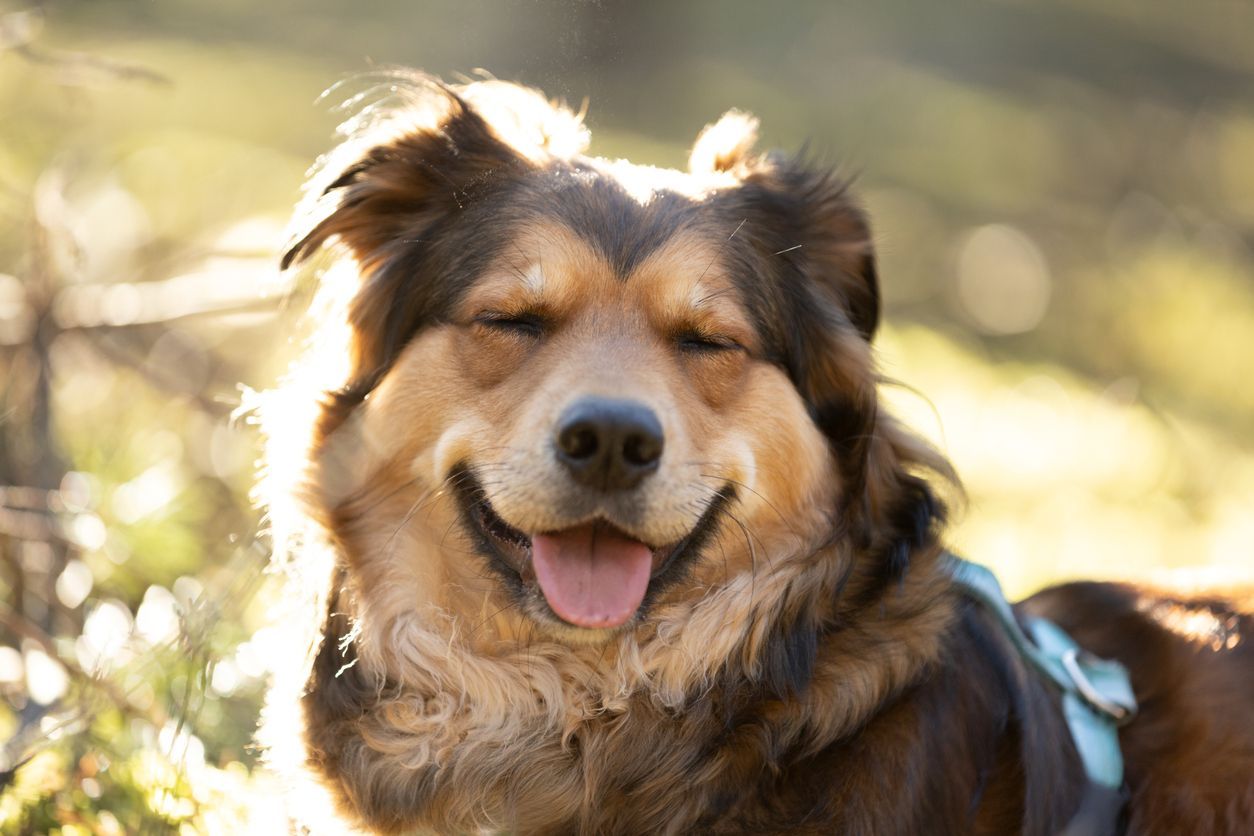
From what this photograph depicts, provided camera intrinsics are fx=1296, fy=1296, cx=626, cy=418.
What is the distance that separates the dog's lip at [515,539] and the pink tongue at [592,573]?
0.16 ft

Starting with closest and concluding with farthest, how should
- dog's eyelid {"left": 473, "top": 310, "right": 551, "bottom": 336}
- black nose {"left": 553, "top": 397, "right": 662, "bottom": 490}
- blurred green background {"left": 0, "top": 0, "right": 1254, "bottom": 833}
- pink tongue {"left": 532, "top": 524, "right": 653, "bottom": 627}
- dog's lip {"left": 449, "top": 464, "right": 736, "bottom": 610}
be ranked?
black nose {"left": 553, "top": 397, "right": 662, "bottom": 490}, pink tongue {"left": 532, "top": 524, "right": 653, "bottom": 627}, dog's lip {"left": 449, "top": 464, "right": 736, "bottom": 610}, dog's eyelid {"left": 473, "top": 310, "right": 551, "bottom": 336}, blurred green background {"left": 0, "top": 0, "right": 1254, "bottom": 833}

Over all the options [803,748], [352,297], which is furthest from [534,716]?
[352,297]

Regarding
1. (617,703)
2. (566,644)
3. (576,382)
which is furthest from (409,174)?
(617,703)

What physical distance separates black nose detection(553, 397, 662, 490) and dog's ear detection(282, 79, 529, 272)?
0.82m

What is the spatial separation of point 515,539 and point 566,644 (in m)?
0.29

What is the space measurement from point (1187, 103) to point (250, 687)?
17403 mm

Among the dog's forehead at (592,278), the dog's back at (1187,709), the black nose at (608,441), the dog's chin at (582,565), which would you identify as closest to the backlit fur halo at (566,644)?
the dog's chin at (582,565)

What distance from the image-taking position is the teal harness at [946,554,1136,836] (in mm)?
3041

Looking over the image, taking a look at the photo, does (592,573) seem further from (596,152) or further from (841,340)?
(596,152)

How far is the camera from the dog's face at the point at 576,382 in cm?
305

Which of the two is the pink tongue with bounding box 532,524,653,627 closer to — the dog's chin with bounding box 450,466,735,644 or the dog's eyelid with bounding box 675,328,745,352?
the dog's chin with bounding box 450,466,735,644

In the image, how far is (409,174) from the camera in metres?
3.44

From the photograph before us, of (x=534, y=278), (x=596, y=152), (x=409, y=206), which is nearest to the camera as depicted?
(x=534, y=278)

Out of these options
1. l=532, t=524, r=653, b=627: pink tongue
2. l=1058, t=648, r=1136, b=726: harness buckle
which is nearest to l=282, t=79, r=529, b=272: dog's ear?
l=532, t=524, r=653, b=627: pink tongue
